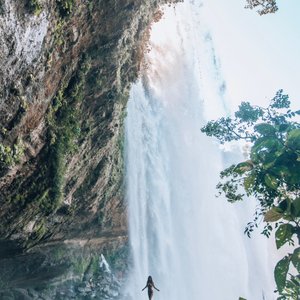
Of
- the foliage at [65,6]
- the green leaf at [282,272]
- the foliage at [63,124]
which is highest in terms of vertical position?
the foliage at [65,6]

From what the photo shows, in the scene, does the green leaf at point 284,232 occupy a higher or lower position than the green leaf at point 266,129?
lower

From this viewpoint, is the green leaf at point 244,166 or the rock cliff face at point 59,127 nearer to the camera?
the green leaf at point 244,166

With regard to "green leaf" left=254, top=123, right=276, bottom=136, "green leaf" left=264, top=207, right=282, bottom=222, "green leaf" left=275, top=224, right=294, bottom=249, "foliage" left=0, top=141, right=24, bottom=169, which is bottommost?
"green leaf" left=275, top=224, right=294, bottom=249

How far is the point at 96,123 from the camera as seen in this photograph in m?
12.4

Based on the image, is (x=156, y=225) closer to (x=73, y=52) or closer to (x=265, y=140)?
(x=73, y=52)

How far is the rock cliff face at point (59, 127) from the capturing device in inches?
320

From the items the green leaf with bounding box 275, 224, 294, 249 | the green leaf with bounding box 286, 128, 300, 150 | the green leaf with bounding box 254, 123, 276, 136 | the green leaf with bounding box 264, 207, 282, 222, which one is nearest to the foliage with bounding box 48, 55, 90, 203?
the green leaf with bounding box 254, 123, 276, 136

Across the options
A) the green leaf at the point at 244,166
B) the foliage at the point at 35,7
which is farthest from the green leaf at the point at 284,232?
the foliage at the point at 35,7

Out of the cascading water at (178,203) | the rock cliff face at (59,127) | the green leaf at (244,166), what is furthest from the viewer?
the cascading water at (178,203)

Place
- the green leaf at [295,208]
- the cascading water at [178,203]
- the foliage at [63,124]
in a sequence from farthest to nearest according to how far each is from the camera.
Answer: the cascading water at [178,203], the foliage at [63,124], the green leaf at [295,208]

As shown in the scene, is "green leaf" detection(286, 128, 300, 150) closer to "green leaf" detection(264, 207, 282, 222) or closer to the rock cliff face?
"green leaf" detection(264, 207, 282, 222)

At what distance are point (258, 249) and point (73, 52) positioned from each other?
32.8m

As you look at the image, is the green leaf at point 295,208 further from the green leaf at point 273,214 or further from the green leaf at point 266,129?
the green leaf at point 266,129

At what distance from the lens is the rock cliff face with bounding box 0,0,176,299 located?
8133mm
